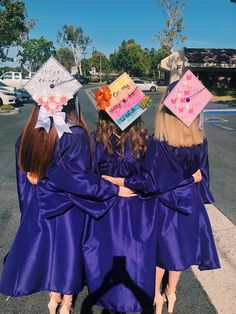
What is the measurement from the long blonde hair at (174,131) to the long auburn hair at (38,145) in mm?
559

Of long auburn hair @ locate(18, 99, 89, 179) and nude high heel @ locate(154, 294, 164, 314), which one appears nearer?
long auburn hair @ locate(18, 99, 89, 179)

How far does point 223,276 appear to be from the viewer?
10.7 ft

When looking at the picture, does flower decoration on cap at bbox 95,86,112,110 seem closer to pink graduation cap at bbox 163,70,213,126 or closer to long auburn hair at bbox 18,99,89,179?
long auburn hair at bbox 18,99,89,179

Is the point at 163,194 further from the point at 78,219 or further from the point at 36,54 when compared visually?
the point at 36,54

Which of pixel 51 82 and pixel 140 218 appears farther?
pixel 140 218

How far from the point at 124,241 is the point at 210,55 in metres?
40.7

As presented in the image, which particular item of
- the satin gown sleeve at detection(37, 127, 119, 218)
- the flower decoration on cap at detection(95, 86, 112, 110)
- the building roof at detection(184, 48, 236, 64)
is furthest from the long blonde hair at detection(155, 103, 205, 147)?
the building roof at detection(184, 48, 236, 64)

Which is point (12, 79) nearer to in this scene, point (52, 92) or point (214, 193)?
point (214, 193)

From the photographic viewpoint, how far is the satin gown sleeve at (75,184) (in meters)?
2.41

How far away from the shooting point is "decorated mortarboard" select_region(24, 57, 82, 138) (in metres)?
2.39

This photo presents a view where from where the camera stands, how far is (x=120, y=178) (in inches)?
104

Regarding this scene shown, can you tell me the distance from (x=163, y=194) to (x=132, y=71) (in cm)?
6735

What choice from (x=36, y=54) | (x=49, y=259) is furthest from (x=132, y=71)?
(x=49, y=259)

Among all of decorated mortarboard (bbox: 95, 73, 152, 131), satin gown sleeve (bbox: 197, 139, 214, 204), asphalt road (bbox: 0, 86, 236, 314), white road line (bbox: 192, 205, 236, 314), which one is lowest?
asphalt road (bbox: 0, 86, 236, 314)
